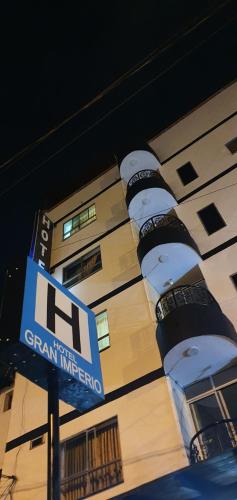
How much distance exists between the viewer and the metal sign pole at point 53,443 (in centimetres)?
435

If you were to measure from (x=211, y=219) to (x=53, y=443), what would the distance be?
10847 mm

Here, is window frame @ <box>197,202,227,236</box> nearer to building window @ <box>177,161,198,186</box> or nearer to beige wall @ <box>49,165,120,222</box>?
building window @ <box>177,161,198,186</box>

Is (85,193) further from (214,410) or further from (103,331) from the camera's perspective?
(214,410)

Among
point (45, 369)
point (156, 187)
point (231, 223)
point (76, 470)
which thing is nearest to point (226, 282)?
point (231, 223)

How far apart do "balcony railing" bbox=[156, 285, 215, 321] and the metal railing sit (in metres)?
3.05

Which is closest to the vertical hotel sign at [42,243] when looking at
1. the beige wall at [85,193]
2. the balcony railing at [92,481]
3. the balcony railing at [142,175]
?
the beige wall at [85,193]

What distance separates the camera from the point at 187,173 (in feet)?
55.5

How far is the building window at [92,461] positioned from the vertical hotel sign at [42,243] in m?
6.90

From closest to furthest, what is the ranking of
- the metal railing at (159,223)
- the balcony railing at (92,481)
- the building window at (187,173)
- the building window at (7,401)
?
the balcony railing at (92,481) → the metal railing at (159,223) → the building window at (7,401) → the building window at (187,173)

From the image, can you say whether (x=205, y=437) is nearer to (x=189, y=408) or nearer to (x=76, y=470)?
(x=189, y=408)

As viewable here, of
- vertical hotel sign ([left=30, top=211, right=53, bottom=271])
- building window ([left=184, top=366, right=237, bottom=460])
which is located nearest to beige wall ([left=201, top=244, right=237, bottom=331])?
building window ([left=184, top=366, right=237, bottom=460])

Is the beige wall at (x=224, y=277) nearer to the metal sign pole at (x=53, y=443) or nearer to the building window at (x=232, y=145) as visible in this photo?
the building window at (x=232, y=145)

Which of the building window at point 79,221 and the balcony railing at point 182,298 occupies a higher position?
the building window at point 79,221

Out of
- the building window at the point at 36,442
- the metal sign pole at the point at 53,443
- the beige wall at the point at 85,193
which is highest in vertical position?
the beige wall at the point at 85,193
